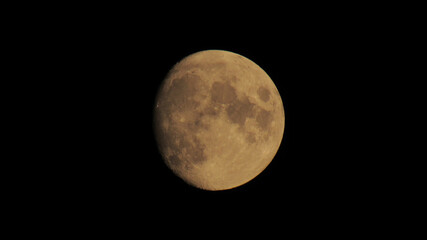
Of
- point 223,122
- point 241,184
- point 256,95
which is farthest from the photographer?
point 241,184

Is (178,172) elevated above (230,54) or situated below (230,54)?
below

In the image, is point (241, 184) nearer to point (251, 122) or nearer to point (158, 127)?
point (251, 122)

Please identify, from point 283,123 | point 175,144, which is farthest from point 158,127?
point 283,123

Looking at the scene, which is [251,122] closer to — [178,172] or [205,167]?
[205,167]

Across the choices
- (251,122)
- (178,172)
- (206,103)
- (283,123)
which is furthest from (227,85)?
(178,172)

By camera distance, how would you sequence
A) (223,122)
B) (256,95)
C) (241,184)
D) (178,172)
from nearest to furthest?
1. (223,122)
2. (256,95)
3. (178,172)
4. (241,184)

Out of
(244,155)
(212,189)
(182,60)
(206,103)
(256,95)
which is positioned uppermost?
(182,60)

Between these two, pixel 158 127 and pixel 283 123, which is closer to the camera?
pixel 158 127
